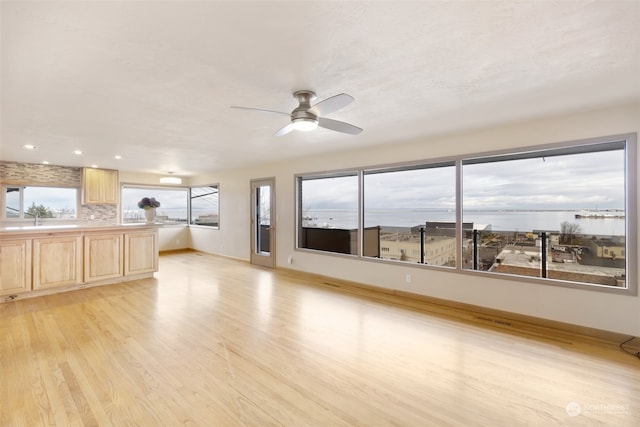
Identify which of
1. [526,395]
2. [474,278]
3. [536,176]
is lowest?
[526,395]

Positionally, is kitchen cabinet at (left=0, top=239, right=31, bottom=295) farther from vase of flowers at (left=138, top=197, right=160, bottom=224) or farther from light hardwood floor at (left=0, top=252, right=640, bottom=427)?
vase of flowers at (left=138, top=197, right=160, bottom=224)

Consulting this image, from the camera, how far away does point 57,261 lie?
463 cm

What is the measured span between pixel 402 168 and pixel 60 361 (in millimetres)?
4727

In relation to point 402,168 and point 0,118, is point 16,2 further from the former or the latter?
point 402,168

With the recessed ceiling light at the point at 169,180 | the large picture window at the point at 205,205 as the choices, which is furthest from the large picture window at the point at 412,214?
the recessed ceiling light at the point at 169,180

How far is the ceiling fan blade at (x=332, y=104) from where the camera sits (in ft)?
7.18

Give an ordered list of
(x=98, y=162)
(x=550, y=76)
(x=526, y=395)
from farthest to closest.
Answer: (x=98, y=162)
(x=550, y=76)
(x=526, y=395)

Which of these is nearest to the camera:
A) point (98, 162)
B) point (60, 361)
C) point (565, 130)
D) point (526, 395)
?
point (526, 395)

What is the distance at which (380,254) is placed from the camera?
16.9 ft

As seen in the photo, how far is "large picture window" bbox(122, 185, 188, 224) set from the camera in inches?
322

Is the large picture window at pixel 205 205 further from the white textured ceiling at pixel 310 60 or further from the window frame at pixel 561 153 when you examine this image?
the window frame at pixel 561 153

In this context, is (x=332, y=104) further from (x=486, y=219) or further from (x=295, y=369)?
(x=486, y=219)

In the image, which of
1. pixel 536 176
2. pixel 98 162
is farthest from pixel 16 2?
pixel 98 162

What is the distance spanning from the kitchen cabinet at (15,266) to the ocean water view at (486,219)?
4.68 m
